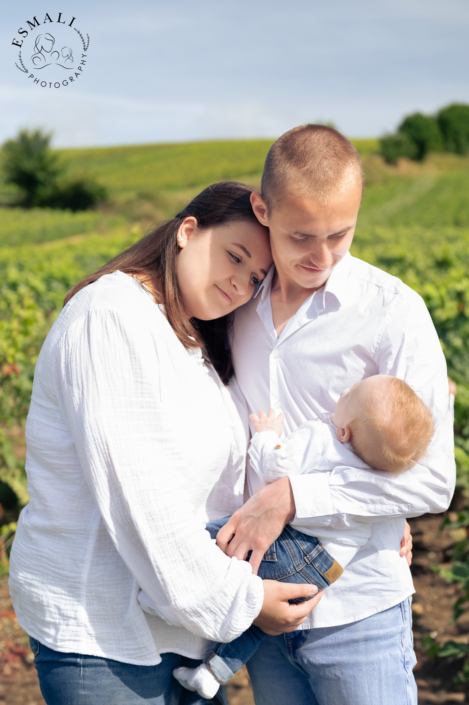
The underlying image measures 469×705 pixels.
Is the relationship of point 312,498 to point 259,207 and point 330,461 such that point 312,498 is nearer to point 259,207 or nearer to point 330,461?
point 330,461

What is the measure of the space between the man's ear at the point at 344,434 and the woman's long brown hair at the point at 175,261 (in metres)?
0.41

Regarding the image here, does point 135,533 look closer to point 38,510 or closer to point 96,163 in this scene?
point 38,510

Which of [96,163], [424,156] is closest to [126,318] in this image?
[96,163]

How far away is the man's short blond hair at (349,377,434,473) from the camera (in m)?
1.54

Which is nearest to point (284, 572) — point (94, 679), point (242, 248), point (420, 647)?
point (94, 679)

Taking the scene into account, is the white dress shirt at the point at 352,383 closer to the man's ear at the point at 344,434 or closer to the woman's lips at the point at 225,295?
the man's ear at the point at 344,434

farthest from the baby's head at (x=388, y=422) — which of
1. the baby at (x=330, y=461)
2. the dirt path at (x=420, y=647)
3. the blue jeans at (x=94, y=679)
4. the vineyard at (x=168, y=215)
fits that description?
the dirt path at (x=420, y=647)

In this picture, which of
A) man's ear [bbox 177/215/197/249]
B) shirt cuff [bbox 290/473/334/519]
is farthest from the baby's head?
man's ear [bbox 177/215/197/249]

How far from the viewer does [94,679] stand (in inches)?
56.2

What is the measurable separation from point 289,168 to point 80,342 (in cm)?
74

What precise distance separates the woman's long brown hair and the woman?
0.01m

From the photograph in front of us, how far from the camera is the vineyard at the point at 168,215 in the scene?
3.77m

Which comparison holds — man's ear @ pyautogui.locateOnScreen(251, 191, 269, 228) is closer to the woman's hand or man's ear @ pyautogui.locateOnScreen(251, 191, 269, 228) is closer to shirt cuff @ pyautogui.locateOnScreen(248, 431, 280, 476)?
shirt cuff @ pyautogui.locateOnScreen(248, 431, 280, 476)

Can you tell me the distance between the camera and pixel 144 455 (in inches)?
52.4
